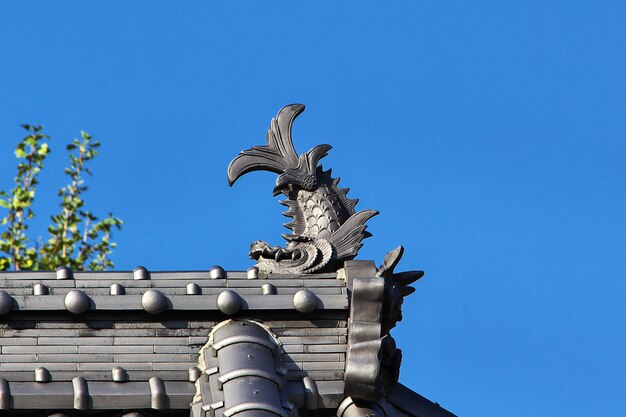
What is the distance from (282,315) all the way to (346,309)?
0.64m

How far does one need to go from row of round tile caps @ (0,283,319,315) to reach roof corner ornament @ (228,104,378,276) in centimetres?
92

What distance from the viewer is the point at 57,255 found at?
3341 centimetres

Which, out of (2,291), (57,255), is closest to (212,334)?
(2,291)

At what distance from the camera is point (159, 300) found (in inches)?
691

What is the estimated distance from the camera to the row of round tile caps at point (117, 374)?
1703 cm

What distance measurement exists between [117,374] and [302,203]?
10.9ft

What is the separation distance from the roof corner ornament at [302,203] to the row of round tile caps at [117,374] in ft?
5.84

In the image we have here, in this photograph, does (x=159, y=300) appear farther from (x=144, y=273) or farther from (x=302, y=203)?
(x=302, y=203)

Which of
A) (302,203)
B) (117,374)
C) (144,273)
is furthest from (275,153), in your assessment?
(117,374)

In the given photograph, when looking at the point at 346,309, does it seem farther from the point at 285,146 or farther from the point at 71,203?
the point at 71,203

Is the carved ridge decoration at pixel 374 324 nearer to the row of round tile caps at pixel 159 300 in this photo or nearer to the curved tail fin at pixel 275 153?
the row of round tile caps at pixel 159 300

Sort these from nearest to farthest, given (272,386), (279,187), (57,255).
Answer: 1. (272,386)
2. (279,187)
3. (57,255)

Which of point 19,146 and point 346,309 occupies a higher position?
point 19,146

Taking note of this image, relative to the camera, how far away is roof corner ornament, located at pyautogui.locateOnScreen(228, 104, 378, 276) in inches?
741
